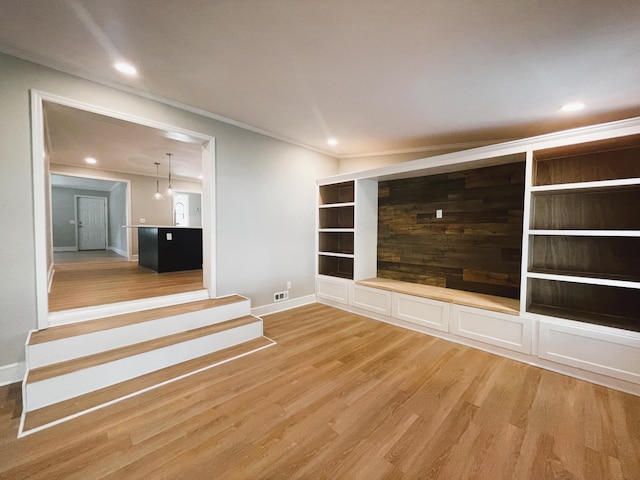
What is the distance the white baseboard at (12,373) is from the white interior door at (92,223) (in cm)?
989

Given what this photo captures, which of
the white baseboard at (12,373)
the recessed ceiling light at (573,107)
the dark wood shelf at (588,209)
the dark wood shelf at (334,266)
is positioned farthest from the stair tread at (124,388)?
the recessed ceiling light at (573,107)

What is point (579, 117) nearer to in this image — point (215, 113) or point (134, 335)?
point (215, 113)

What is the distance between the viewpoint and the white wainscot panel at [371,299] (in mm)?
3684

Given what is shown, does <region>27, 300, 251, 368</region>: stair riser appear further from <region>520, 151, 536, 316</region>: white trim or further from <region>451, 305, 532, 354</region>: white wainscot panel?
<region>520, 151, 536, 316</region>: white trim

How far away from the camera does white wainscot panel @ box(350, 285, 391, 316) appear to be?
368 cm

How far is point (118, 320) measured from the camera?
2535 mm

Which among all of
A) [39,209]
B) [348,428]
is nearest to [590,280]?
[348,428]

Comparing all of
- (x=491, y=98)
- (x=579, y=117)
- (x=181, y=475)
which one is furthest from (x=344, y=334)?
(x=579, y=117)

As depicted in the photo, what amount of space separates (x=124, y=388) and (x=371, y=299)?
295 centimetres

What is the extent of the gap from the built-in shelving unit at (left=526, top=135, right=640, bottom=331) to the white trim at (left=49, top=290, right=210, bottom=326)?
3.75 m

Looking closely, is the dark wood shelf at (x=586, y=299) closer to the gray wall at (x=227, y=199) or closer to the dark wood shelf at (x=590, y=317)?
the dark wood shelf at (x=590, y=317)

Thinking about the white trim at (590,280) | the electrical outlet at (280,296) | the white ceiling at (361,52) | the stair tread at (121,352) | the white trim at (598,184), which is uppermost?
the white ceiling at (361,52)

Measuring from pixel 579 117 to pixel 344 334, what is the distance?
3602mm

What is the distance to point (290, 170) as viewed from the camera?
4.18m
